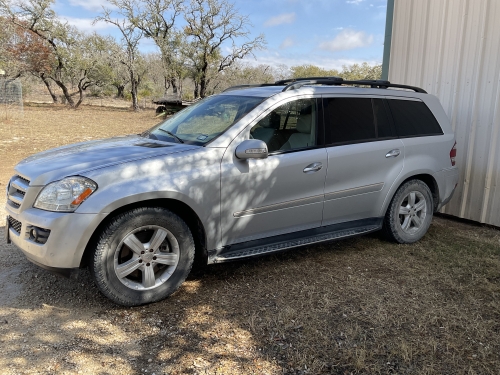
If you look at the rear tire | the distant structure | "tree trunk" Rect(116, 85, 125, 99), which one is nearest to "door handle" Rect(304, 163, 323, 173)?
the rear tire

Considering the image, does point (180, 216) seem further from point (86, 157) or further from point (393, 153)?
point (393, 153)

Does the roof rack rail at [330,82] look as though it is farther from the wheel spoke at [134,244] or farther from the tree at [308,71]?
the tree at [308,71]

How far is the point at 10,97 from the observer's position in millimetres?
20406

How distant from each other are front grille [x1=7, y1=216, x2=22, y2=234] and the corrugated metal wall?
568 centimetres

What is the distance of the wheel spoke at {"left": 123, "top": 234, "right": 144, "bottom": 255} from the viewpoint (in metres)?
3.25

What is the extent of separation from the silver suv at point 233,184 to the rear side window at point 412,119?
0.6 inches

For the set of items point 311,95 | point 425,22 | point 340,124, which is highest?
point 425,22

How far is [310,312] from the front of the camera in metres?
3.36

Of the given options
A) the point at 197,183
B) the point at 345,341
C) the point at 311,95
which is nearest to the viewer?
the point at 345,341

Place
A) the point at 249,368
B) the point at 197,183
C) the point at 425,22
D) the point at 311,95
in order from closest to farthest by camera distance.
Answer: the point at 249,368, the point at 197,183, the point at 311,95, the point at 425,22

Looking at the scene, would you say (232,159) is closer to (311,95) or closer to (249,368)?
(311,95)

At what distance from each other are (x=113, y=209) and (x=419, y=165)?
134 inches

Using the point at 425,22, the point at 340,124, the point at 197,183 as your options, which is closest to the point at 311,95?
the point at 340,124

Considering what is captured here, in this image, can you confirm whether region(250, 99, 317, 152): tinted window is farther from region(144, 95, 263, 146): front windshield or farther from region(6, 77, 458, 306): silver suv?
region(144, 95, 263, 146): front windshield
